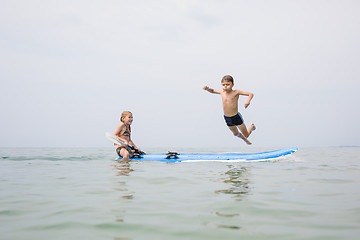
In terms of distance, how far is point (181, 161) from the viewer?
9.80m

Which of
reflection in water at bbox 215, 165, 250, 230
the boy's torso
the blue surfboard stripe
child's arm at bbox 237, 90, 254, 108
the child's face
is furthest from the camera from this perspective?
the child's face

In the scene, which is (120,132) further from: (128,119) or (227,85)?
(227,85)

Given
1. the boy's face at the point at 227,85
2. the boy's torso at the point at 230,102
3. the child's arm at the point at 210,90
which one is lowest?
the boy's torso at the point at 230,102

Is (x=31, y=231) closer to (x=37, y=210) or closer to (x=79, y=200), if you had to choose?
(x=37, y=210)

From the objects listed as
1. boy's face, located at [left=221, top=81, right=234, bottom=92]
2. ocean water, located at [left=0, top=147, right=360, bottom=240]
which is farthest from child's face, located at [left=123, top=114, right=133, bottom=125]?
ocean water, located at [left=0, top=147, right=360, bottom=240]

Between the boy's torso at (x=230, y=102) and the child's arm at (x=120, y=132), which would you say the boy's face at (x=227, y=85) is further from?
the child's arm at (x=120, y=132)

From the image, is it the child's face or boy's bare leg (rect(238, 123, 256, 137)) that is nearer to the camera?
the child's face

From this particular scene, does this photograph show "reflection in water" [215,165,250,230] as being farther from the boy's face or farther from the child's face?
the child's face

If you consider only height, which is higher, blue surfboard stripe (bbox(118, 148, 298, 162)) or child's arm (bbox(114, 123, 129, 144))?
child's arm (bbox(114, 123, 129, 144))

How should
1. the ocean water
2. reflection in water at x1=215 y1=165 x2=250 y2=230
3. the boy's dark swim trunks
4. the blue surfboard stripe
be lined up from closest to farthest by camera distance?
the ocean water
reflection in water at x1=215 y1=165 x2=250 y2=230
the blue surfboard stripe
the boy's dark swim trunks

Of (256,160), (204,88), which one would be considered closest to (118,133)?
(204,88)

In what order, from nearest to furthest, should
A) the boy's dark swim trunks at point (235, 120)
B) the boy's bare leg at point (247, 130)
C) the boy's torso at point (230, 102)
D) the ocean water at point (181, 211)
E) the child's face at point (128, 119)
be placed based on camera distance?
1. the ocean water at point (181, 211)
2. the boy's torso at point (230, 102)
3. the boy's dark swim trunks at point (235, 120)
4. the child's face at point (128, 119)
5. the boy's bare leg at point (247, 130)

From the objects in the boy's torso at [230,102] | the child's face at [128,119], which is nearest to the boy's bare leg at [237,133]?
the boy's torso at [230,102]

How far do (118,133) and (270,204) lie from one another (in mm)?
7409
